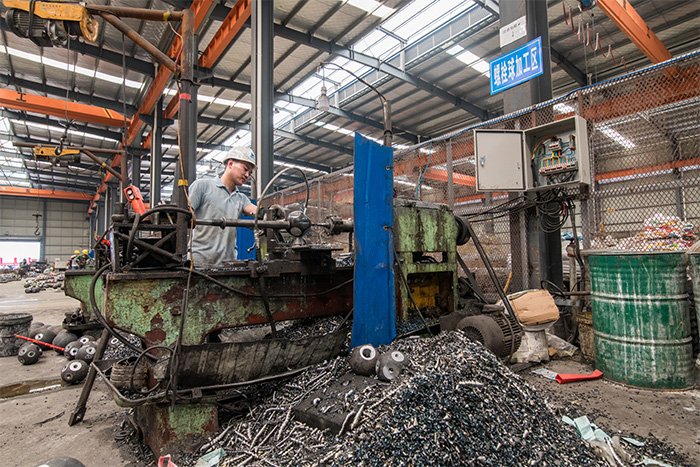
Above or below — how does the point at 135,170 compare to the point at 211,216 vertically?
above

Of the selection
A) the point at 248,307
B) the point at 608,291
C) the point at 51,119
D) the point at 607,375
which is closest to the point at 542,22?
the point at 608,291

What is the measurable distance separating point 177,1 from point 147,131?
8148mm

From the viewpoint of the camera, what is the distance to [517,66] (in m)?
4.25

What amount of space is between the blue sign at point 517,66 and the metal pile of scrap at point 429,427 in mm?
3465

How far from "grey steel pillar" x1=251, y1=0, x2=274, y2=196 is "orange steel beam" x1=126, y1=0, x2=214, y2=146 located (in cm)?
108

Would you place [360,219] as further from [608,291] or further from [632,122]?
[632,122]

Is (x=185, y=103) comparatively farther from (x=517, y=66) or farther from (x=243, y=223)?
(x=517, y=66)

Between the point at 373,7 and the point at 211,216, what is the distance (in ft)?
19.3

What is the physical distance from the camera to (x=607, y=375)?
2.66 meters

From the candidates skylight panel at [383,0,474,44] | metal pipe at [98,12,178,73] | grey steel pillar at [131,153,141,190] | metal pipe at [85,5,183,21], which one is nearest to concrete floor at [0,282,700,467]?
metal pipe at [98,12,178,73]

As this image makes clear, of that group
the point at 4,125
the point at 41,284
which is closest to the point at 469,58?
the point at 41,284

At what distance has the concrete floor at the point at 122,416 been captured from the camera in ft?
6.32

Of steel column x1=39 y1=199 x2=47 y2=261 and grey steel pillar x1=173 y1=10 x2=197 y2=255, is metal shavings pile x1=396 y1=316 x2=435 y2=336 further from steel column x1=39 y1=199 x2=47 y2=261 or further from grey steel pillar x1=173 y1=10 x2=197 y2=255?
steel column x1=39 y1=199 x2=47 y2=261

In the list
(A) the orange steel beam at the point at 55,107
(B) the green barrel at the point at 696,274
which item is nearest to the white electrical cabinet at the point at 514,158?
(B) the green barrel at the point at 696,274
